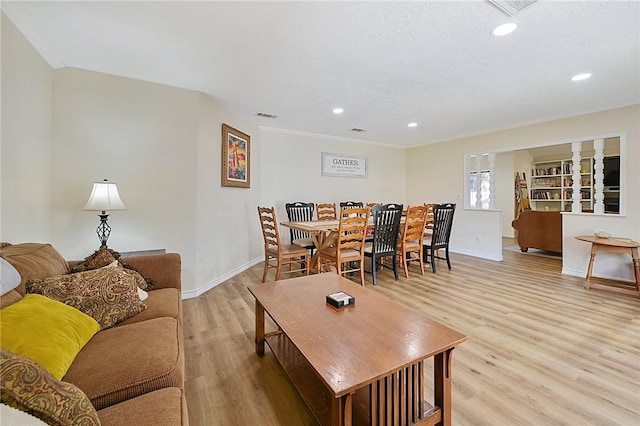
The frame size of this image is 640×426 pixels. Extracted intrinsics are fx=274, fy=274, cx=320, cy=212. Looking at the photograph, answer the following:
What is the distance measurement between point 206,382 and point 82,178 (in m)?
2.24

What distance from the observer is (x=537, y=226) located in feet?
17.0

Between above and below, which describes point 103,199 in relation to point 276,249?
above

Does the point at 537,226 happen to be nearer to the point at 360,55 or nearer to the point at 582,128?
the point at 582,128

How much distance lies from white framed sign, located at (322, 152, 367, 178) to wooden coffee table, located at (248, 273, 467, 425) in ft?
13.2

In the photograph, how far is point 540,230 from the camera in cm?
514

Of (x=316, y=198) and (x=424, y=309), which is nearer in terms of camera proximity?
(x=424, y=309)

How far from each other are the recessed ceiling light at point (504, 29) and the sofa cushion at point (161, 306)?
2.82 metres

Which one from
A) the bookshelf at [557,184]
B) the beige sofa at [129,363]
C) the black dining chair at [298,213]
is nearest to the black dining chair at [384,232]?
the black dining chair at [298,213]

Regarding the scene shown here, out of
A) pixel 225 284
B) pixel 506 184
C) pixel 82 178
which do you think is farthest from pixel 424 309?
pixel 506 184

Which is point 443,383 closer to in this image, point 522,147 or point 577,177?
point 577,177

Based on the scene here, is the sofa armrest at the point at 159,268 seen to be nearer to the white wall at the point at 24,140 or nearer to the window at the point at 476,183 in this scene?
the white wall at the point at 24,140

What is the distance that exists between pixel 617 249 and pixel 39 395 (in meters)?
4.97

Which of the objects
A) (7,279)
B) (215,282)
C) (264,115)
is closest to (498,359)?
(7,279)

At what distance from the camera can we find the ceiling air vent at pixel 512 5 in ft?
5.41
